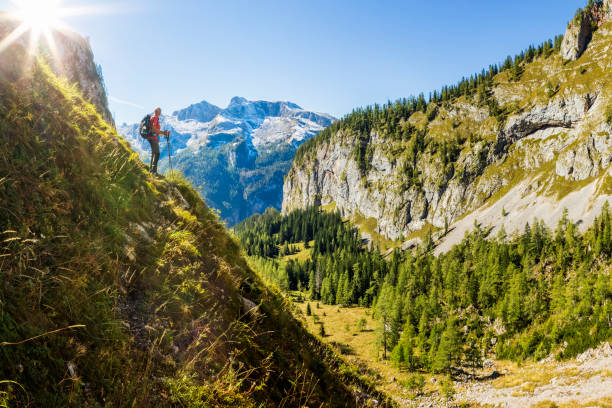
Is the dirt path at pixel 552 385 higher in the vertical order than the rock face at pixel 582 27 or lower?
lower

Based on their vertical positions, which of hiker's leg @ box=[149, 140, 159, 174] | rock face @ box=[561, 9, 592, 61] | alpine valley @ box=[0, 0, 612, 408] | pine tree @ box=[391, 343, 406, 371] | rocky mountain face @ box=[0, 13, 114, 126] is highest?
rock face @ box=[561, 9, 592, 61]

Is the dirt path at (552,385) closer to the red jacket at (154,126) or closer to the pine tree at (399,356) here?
the pine tree at (399,356)

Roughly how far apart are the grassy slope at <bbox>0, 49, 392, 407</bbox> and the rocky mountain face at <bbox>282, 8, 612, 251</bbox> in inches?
5454

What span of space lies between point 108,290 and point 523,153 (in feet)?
644

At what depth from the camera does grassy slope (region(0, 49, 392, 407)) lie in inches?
142

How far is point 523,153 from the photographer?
157 metres

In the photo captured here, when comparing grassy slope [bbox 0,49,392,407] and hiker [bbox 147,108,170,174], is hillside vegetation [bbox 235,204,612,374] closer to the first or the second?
grassy slope [bbox 0,49,392,407]

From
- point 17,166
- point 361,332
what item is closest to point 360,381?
point 17,166

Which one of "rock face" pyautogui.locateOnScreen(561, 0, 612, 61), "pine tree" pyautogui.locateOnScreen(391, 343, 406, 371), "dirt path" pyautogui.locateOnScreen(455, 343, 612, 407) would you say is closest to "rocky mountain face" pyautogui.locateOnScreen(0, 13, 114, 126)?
"pine tree" pyautogui.locateOnScreen(391, 343, 406, 371)

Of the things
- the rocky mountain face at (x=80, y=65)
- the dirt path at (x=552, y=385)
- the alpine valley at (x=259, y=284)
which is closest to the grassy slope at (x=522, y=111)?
the alpine valley at (x=259, y=284)

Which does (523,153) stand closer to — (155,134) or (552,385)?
(552,385)

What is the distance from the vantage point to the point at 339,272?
5404 inches

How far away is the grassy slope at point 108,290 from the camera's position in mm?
3602

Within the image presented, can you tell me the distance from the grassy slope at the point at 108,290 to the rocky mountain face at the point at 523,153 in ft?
454
